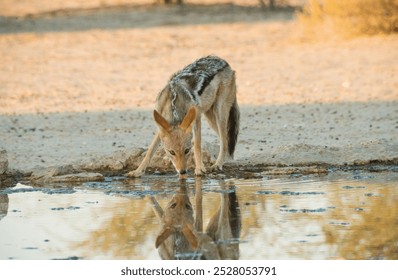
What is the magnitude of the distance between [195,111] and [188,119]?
13 centimetres

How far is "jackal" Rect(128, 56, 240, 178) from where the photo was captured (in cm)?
1017

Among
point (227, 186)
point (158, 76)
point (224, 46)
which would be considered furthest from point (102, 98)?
point (227, 186)

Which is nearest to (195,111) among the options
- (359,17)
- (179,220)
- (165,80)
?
(179,220)

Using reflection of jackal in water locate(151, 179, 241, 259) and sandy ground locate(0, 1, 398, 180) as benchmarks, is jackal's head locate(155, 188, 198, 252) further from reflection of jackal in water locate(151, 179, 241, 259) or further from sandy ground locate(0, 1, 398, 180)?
sandy ground locate(0, 1, 398, 180)

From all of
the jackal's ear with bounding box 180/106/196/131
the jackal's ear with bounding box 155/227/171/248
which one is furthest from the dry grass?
the jackal's ear with bounding box 155/227/171/248

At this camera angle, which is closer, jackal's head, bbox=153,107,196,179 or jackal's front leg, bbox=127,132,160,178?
jackal's head, bbox=153,107,196,179

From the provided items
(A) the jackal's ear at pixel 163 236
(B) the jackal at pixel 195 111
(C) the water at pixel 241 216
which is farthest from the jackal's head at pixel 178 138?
(A) the jackal's ear at pixel 163 236

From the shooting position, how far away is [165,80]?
18.0m

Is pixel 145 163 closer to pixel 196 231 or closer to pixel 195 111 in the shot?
pixel 195 111

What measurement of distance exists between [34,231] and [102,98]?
8.55 m

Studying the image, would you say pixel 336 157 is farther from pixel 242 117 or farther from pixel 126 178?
pixel 242 117

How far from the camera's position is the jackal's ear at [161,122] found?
33.1 feet

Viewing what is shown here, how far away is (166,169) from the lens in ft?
36.3

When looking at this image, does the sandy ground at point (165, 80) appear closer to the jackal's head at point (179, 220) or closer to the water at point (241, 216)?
the water at point (241, 216)
